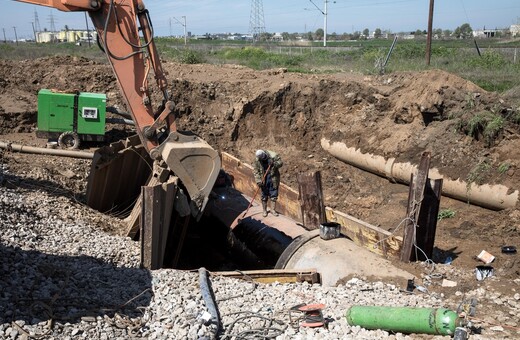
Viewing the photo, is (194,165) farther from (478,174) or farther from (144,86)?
(478,174)

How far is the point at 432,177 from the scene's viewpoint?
1208 cm

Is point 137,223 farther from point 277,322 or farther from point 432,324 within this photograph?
point 432,324

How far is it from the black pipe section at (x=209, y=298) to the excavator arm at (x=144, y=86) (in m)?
2.06

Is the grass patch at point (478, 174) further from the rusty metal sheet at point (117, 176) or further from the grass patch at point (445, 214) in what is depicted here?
the rusty metal sheet at point (117, 176)

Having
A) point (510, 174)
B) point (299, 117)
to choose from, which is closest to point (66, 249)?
point (510, 174)

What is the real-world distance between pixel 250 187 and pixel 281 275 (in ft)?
16.3

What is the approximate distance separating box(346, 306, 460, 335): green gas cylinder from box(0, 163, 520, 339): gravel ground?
83 millimetres

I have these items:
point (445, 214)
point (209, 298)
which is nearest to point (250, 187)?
point (445, 214)

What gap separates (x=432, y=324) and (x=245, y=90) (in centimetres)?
1234

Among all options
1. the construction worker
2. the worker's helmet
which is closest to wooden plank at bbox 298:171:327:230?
the construction worker

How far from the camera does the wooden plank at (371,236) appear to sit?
27.7 ft

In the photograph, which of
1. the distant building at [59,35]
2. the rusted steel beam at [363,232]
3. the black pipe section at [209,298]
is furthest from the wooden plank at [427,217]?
the distant building at [59,35]

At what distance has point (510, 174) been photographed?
10.8 metres

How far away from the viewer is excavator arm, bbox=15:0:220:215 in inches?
335
